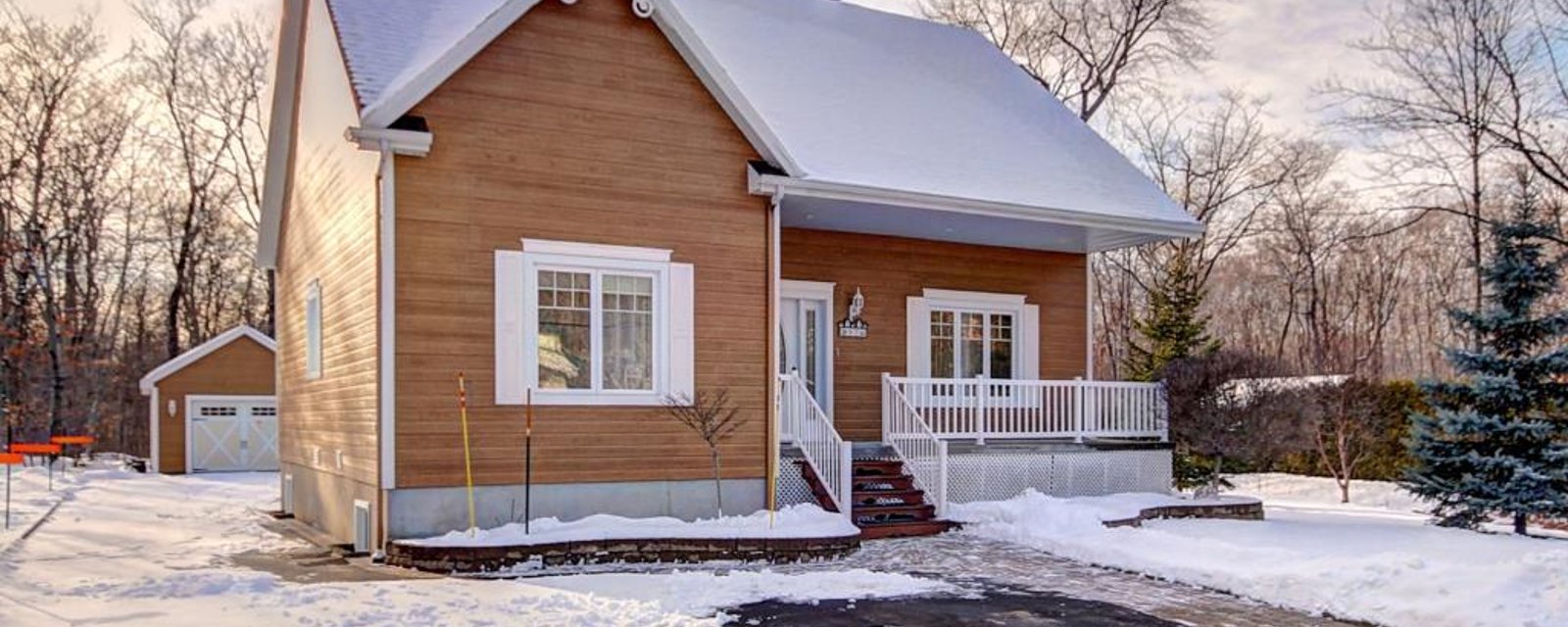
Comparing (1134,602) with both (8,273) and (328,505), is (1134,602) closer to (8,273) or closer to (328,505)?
(328,505)

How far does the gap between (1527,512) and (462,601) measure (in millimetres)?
12979

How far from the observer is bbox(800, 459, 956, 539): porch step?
41.8 ft

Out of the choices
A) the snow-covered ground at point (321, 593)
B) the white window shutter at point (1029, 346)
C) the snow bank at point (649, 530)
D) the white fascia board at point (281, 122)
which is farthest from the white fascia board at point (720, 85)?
the white window shutter at point (1029, 346)

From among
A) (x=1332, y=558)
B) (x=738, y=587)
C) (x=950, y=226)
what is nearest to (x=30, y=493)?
(x=950, y=226)

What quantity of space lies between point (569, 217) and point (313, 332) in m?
4.79

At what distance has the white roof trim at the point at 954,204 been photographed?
12266mm

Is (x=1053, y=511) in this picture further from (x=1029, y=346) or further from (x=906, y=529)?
(x=1029, y=346)

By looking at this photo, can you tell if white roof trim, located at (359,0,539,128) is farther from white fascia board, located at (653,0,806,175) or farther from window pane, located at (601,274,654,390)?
window pane, located at (601,274,654,390)

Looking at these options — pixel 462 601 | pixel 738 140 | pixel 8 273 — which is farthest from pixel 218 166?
pixel 462 601

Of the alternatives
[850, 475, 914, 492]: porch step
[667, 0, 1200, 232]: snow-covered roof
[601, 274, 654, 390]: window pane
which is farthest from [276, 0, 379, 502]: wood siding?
[850, 475, 914, 492]: porch step

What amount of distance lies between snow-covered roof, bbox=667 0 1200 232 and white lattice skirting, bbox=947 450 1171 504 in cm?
314

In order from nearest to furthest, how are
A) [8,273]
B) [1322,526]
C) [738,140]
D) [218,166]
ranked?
[738,140]
[1322,526]
[8,273]
[218,166]

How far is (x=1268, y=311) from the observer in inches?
1612

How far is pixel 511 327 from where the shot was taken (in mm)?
10969
